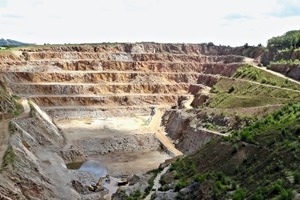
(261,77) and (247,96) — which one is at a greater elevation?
(261,77)

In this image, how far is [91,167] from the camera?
6775 cm

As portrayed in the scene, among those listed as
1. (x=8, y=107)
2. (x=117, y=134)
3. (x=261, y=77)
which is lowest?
(x=117, y=134)

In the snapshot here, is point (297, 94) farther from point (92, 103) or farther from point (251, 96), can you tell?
point (92, 103)

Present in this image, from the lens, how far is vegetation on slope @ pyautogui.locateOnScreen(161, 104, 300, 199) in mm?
28125

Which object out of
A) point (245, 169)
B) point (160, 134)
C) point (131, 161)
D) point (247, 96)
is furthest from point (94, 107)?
point (245, 169)

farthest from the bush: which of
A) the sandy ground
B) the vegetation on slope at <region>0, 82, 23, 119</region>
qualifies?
the vegetation on slope at <region>0, 82, 23, 119</region>

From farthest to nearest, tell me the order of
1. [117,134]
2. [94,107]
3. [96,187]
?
[94,107], [117,134], [96,187]

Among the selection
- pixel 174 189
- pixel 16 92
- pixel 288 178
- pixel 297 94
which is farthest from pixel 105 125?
pixel 288 178

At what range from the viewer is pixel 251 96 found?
266ft

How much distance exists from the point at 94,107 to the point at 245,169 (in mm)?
76204

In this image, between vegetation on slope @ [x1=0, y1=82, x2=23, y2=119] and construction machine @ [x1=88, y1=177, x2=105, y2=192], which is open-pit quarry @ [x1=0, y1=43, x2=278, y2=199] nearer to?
construction machine @ [x1=88, y1=177, x2=105, y2=192]

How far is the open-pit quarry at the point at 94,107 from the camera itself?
5247cm

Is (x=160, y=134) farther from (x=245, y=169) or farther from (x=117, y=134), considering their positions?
(x=245, y=169)

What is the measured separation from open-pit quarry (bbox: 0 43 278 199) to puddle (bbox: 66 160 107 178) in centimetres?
49
